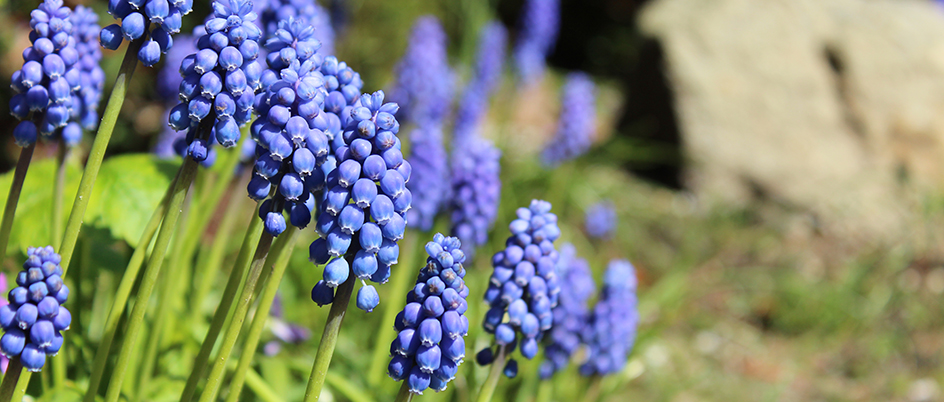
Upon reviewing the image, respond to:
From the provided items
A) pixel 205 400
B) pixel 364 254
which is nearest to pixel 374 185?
pixel 364 254

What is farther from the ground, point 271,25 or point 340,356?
point 271,25

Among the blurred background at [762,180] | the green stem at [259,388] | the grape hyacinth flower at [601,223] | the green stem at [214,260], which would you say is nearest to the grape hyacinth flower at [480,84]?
the blurred background at [762,180]

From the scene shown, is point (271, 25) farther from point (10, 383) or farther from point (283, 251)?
point (10, 383)

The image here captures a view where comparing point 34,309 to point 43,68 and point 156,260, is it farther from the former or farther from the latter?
point 43,68

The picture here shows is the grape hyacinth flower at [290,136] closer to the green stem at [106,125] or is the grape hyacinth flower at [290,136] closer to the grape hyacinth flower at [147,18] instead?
the grape hyacinth flower at [147,18]

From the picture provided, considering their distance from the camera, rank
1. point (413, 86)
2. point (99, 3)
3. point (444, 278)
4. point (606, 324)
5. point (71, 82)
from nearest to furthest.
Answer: point (444, 278) → point (71, 82) → point (606, 324) → point (99, 3) → point (413, 86)

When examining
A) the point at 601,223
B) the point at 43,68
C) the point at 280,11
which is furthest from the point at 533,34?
the point at 43,68

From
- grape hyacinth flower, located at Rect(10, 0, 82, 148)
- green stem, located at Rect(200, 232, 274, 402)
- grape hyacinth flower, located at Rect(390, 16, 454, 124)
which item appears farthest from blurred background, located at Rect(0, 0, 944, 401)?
green stem, located at Rect(200, 232, 274, 402)
